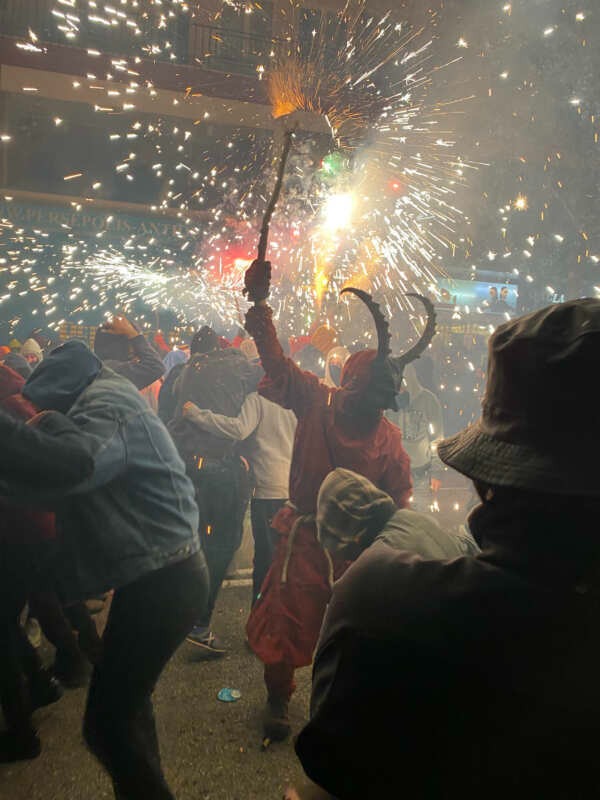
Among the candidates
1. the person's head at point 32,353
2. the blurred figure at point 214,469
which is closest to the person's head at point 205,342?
the blurred figure at point 214,469

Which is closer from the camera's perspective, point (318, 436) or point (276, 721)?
point (276, 721)

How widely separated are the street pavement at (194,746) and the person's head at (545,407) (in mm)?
2383

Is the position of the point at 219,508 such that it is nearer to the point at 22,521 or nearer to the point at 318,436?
the point at 318,436

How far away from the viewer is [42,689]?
9.95 feet

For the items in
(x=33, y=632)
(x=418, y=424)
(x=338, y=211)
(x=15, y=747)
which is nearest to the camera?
(x=15, y=747)

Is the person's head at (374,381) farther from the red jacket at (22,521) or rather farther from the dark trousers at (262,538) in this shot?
the red jacket at (22,521)

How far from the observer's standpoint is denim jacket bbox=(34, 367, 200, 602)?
210 centimetres

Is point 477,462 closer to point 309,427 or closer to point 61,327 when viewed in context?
point 309,427

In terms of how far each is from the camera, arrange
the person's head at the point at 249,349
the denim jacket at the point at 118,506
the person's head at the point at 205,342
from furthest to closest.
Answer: the person's head at the point at 249,349
the person's head at the point at 205,342
the denim jacket at the point at 118,506

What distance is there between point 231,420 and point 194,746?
2.14 meters

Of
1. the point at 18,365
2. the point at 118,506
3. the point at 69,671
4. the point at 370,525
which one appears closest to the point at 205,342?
the point at 18,365

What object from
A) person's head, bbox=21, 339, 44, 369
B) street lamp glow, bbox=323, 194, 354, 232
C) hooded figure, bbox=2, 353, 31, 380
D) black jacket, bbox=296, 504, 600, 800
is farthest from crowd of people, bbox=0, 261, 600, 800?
street lamp glow, bbox=323, 194, 354, 232

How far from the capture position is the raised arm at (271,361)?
3.18 meters

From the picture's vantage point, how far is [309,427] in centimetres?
326
